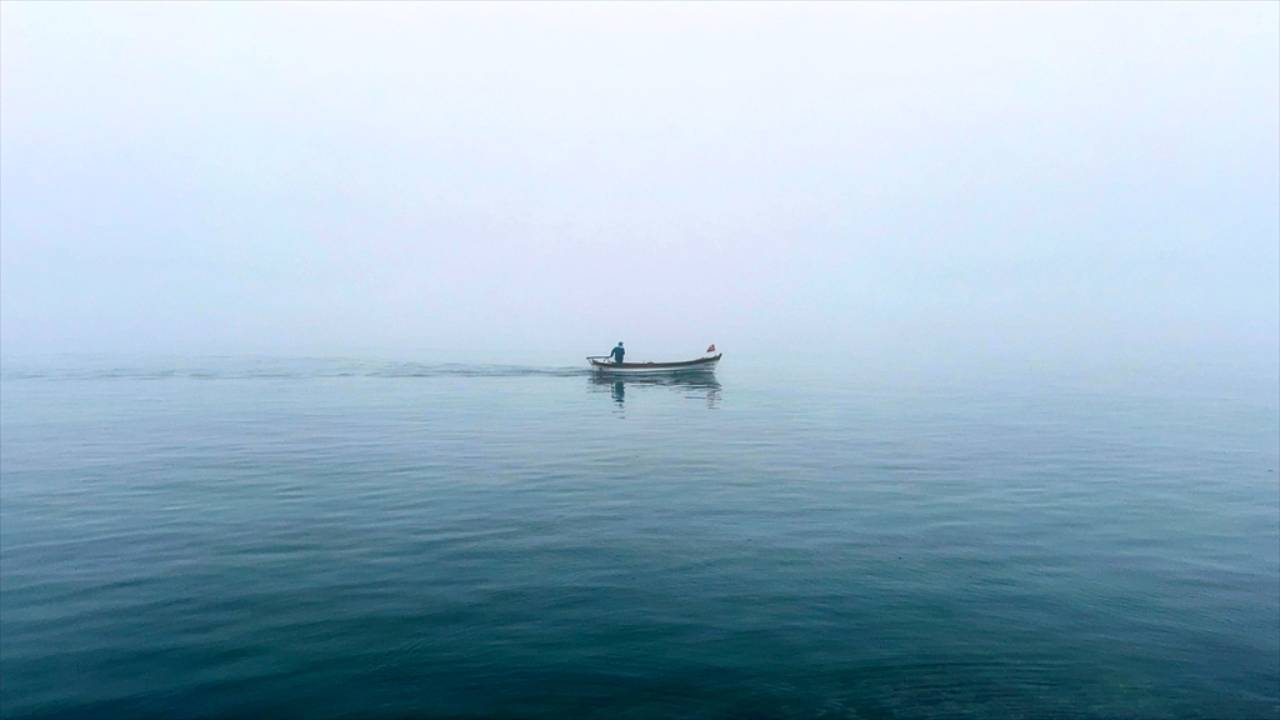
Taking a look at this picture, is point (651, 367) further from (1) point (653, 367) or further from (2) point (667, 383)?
(2) point (667, 383)

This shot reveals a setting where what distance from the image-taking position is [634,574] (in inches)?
864

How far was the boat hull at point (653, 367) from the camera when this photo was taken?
3034 inches

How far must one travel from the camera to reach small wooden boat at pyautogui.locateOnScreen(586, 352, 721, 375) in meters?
77.1

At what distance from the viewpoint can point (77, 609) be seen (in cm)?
1931

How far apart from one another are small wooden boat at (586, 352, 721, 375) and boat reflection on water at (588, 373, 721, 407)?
48 cm

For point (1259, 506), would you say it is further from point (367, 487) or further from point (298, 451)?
point (298, 451)

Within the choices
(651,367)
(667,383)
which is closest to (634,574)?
(667,383)

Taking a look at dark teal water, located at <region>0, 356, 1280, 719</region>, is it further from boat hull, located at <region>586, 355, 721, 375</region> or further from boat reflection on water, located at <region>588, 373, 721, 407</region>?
boat hull, located at <region>586, 355, 721, 375</region>

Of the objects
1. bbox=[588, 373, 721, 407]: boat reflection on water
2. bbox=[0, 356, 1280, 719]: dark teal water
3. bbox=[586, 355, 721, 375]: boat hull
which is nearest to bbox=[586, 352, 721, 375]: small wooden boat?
bbox=[586, 355, 721, 375]: boat hull

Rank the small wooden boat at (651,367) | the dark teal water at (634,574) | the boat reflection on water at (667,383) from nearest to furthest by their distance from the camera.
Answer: the dark teal water at (634,574)
the boat reflection on water at (667,383)
the small wooden boat at (651,367)

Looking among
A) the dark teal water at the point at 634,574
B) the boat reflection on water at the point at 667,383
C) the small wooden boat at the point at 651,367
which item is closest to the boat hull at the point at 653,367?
the small wooden boat at the point at 651,367

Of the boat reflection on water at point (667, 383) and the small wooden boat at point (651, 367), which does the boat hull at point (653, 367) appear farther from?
the boat reflection on water at point (667, 383)

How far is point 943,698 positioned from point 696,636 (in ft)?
17.5

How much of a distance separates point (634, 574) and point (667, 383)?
55.6m
